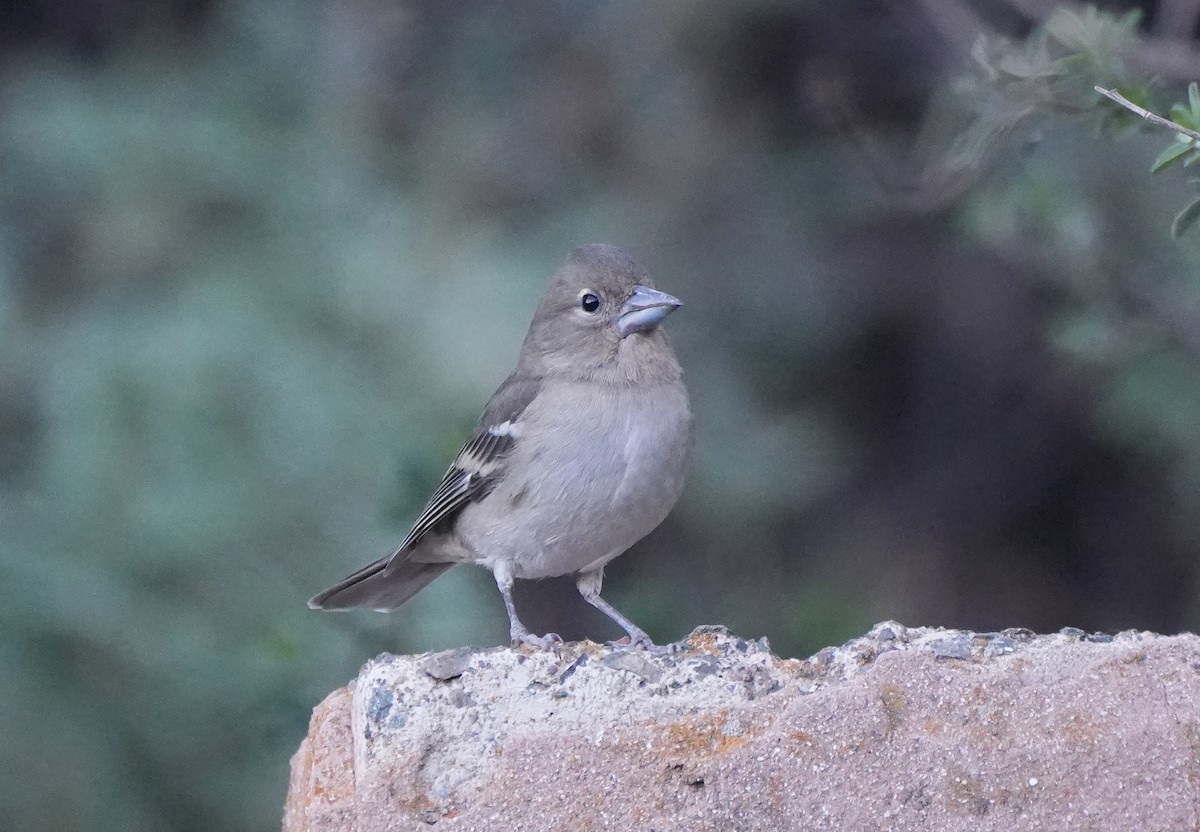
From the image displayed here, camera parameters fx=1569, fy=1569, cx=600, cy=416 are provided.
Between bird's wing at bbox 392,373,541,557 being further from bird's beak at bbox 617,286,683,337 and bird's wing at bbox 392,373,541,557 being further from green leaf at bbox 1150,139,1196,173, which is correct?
green leaf at bbox 1150,139,1196,173

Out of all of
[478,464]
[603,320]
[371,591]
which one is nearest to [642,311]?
[603,320]

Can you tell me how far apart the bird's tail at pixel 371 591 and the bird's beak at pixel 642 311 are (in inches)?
31.5

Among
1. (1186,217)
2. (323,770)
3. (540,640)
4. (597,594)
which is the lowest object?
(323,770)

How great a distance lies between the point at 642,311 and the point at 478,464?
0.55 m

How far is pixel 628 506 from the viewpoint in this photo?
354cm

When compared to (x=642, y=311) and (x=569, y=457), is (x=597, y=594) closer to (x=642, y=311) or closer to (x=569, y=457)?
(x=569, y=457)

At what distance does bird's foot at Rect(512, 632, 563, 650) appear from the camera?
275 centimetres

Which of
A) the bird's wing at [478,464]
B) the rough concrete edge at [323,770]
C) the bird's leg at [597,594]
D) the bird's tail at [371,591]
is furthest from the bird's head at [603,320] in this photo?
the rough concrete edge at [323,770]

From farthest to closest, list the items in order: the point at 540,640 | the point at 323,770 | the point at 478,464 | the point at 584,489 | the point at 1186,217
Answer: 1. the point at 478,464
2. the point at 584,489
3. the point at 540,640
4. the point at 1186,217
5. the point at 323,770

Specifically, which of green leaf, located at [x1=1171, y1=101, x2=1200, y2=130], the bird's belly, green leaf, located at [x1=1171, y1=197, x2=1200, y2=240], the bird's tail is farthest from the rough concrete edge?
green leaf, located at [x1=1171, y1=101, x2=1200, y2=130]

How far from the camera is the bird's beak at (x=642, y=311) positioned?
3.82m

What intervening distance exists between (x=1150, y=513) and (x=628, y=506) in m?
2.23

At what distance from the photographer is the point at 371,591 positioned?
3865 mm

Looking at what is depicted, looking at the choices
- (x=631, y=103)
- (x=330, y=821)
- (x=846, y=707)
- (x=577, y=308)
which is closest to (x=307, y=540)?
(x=577, y=308)
